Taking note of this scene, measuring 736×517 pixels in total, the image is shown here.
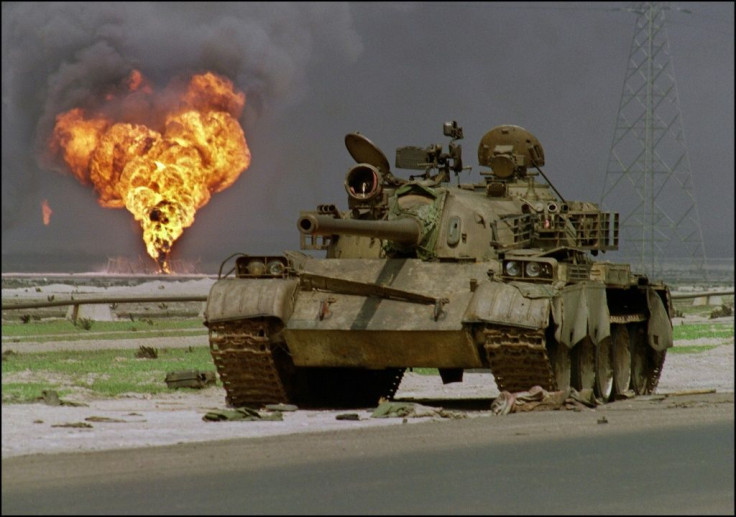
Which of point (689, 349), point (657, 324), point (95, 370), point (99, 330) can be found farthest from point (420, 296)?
point (99, 330)

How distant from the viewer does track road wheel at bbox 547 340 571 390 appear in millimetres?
18453

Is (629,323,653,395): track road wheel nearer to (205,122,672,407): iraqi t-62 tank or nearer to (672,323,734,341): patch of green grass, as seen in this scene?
(205,122,672,407): iraqi t-62 tank

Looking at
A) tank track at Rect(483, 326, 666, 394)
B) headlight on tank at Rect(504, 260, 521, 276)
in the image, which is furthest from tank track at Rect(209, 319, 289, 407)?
headlight on tank at Rect(504, 260, 521, 276)

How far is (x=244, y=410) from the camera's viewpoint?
16.6 m

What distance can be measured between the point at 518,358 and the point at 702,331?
2003 centimetres

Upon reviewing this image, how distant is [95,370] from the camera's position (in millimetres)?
22984

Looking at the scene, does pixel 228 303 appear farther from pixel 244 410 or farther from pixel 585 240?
pixel 585 240

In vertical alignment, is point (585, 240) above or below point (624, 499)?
above

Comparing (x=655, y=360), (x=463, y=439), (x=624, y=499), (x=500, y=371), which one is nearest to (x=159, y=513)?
(x=624, y=499)

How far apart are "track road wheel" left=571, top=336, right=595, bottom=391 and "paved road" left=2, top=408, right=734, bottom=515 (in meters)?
5.08

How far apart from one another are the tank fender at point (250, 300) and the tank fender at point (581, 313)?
11.6 ft

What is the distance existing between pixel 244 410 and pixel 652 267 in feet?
161

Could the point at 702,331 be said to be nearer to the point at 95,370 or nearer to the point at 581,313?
the point at 581,313

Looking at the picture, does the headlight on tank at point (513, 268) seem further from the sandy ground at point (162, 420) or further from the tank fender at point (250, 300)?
the tank fender at point (250, 300)
